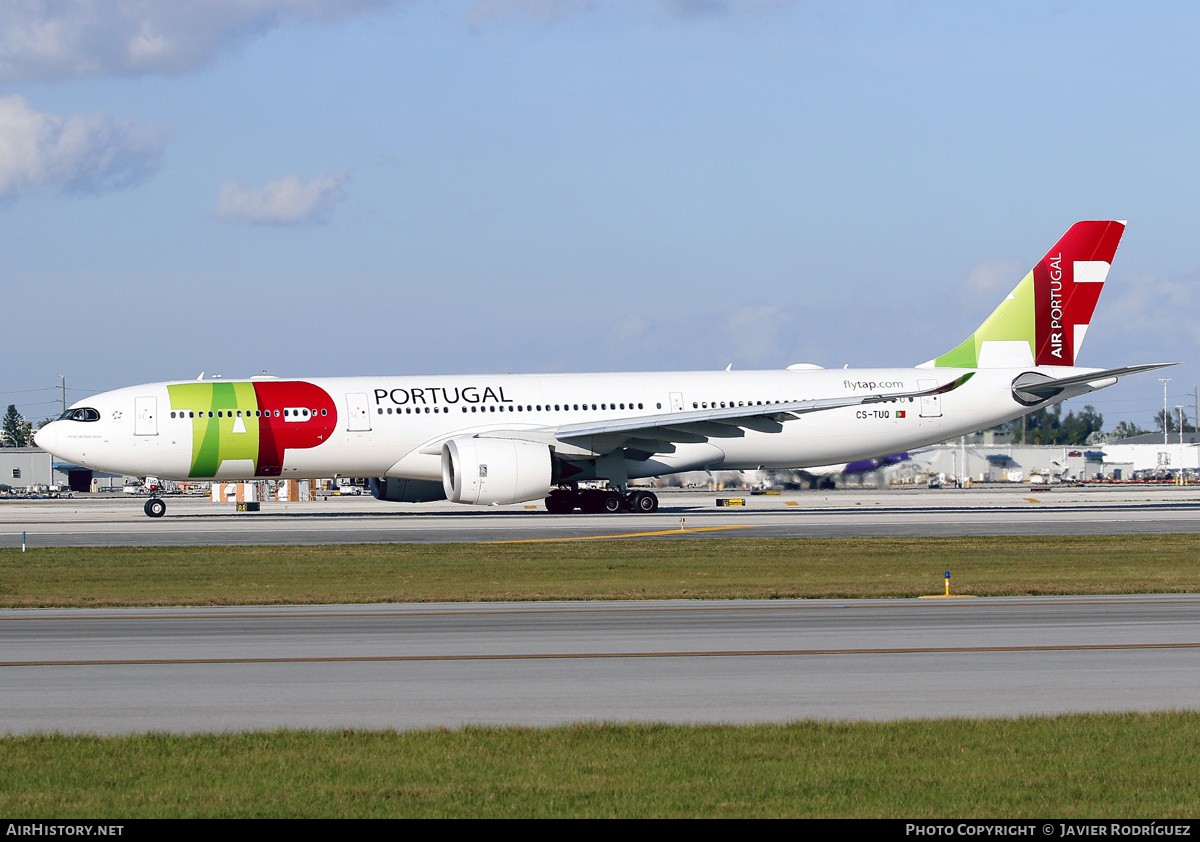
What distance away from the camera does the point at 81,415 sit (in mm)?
40375

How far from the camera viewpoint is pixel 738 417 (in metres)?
39.2

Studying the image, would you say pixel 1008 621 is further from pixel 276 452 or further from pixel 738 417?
pixel 276 452

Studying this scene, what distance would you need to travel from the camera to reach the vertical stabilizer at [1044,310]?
144 ft

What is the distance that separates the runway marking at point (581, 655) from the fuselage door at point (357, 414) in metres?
26.8

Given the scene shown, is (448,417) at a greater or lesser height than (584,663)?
greater

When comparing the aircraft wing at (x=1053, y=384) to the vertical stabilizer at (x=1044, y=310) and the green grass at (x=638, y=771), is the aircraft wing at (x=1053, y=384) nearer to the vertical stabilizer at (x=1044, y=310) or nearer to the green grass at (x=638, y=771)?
the vertical stabilizer at (x=1044, y=310)

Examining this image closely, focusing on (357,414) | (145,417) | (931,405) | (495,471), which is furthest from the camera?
(931,405)

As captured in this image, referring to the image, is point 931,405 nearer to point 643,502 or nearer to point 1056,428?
point 643,502

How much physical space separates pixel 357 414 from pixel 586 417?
7.46 metres

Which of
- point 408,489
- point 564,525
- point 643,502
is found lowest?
point 564,525

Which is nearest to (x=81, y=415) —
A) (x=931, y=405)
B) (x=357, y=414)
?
(x=357, y=414)

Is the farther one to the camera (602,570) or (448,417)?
(448,417)

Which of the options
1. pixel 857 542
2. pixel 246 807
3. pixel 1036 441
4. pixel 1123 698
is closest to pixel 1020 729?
pixel 1123 698

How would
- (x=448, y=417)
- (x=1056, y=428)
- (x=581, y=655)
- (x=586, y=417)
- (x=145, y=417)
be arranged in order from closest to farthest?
(x=581, y=655), (x=145, y=417), (x=448, y=417), (x=586, y=417), (x=1056, y=428)
